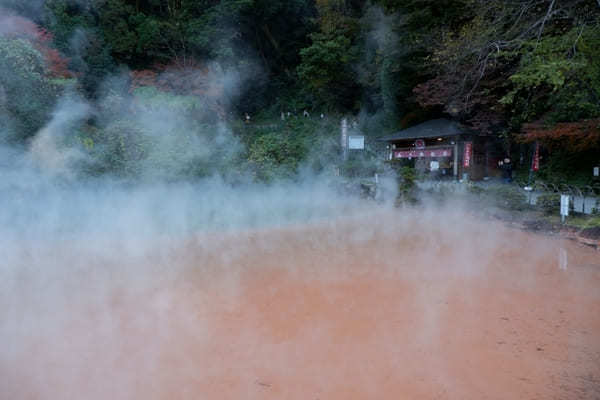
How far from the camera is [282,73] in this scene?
1812 cm

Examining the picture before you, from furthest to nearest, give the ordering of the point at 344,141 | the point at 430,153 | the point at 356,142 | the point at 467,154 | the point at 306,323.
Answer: the point at 344,141 < the point at 356,142 < the point at 430,153 < the point at 467,154 < the point at 306,323

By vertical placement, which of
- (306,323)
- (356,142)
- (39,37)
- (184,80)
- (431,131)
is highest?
(39,37)

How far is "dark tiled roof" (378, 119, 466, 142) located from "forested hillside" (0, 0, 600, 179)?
0.57m

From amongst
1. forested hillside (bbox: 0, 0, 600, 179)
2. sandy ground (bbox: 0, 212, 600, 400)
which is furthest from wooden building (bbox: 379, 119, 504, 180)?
sandy ground (bbox: 0, 212, 600, 400)

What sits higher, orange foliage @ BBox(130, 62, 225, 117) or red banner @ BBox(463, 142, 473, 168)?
orange foliage @ BBox(130, 62, 225, 117)

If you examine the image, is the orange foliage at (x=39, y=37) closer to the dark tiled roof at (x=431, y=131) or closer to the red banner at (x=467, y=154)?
the dark tiled roof at (x=431, y=131)

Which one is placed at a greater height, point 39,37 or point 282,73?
point 282,73

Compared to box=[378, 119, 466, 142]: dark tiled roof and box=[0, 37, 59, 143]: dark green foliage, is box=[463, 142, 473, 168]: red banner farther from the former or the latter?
box=[0, 37, 59, 143]: dark green foliage

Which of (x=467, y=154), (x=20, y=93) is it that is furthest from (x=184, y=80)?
(x=467, y=154)

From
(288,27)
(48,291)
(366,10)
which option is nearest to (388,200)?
(48,291)

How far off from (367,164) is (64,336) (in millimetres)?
11040

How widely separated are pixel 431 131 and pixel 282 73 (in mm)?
9081

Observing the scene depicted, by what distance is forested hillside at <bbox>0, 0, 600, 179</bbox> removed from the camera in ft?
23.9

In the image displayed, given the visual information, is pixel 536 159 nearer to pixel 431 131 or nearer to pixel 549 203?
pixel 549 203
